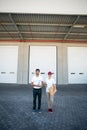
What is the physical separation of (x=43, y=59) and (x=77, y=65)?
335 centimetres

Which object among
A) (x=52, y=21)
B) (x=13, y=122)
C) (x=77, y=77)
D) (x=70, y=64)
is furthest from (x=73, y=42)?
(x=13, y=122)

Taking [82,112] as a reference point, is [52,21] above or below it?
above

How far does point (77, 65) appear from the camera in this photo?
1502cm

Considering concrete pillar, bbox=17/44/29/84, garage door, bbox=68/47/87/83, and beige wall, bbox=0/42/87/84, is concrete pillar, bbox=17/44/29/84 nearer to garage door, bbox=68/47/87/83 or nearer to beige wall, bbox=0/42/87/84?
beige wall, bbox=0/42/87/84

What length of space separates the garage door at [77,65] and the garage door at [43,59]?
156 cm

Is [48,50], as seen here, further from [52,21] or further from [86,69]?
[52,21]

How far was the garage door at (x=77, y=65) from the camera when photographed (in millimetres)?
14938

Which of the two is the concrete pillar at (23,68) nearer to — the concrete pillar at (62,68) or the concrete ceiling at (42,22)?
the concrete pillar at (62,68)

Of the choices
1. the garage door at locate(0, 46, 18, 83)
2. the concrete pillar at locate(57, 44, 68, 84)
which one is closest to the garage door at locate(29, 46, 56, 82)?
the concrete pillar at locate(57, 44, 68, 84)

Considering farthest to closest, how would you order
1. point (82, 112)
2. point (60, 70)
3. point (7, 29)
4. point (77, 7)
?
point (60, 70) → point (7, 29) → point (77, 7) → point (82, 112)

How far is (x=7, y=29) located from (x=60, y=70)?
624 centimetres

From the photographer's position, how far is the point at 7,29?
A: 38.9 ft

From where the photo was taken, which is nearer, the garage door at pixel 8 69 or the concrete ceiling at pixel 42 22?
the concrete ceiling at pixel 42 22

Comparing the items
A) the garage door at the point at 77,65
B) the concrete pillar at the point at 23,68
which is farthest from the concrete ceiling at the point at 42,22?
the concrete pillar at the point at 23,68
